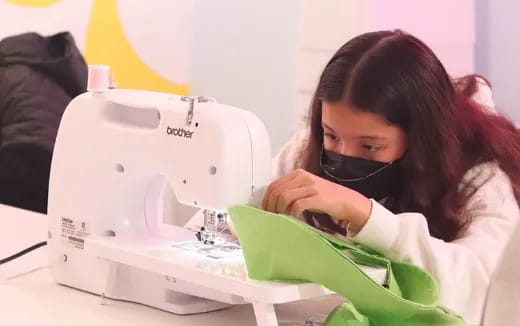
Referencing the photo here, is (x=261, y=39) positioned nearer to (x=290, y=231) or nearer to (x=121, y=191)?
(x=121, y=191)

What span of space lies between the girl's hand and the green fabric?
6 centimetres

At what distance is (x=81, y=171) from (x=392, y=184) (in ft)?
1.54

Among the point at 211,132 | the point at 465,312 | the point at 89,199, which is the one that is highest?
the point at 211,132

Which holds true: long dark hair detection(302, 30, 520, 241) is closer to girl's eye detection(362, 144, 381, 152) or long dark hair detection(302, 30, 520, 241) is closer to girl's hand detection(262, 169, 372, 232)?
girl's eye detection(362, 144, 381, 152)

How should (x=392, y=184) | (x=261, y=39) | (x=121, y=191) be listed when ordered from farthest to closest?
(x=261, y=39) < (x=392, y=184) < (x=121, y=191)

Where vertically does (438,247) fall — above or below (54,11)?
below

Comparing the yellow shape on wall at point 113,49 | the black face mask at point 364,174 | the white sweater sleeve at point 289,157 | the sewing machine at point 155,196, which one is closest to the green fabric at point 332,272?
the sewing machine at point 155,196

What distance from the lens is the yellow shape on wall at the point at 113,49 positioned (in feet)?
7.85

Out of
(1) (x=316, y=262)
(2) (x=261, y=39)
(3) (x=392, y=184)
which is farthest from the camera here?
(2) (x=261, y=39)

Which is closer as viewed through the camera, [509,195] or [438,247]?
[438,247]

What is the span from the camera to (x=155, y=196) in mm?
1229

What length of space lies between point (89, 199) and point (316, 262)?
395mm

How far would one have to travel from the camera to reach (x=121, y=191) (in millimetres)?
1193

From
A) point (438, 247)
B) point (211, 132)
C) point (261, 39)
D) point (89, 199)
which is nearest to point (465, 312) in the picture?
point (438, 247)
